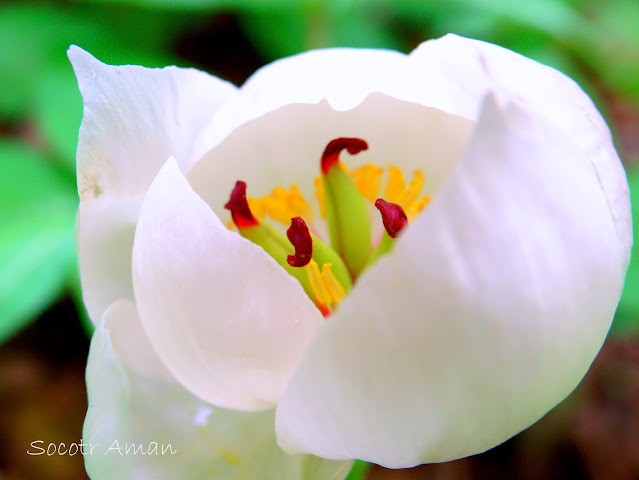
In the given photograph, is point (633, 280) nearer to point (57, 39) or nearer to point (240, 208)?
point (240, 208)

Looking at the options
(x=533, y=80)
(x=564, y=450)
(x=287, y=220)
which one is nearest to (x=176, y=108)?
(x=287, y=220)

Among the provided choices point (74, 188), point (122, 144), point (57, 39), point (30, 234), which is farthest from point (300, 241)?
point (57, 39)

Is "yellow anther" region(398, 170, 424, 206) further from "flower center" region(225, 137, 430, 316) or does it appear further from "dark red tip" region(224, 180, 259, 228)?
"dark red tip" region(224, 180, 259, 228)

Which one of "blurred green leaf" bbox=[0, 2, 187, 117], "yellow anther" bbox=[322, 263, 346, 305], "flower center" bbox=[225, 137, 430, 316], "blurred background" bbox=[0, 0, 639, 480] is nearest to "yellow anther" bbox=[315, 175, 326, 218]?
"flower center" bbox=[225, 137, 430, 316]

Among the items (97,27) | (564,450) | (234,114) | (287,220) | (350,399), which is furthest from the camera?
(97,27)

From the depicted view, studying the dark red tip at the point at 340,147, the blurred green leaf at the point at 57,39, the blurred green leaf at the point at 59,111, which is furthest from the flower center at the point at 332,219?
the blurred green leaf at the point at 57,39

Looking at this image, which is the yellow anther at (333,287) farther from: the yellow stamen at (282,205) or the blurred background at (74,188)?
the blurred background at (74,188)

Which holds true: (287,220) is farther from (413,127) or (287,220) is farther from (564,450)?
(564,450)
